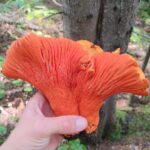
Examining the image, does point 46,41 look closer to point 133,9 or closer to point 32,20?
point 133,9

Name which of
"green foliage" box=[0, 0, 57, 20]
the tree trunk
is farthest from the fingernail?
"green foliage" box=[0, 0, 57, 20]

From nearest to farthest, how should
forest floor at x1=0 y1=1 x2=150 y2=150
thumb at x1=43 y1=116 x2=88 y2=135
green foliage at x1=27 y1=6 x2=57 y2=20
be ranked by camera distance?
thumb at x1=43 y1=116 x2=88 y2=135 → forest floor at x1=0 y1=1 x2=150 y2=150 → green foliage at x1=27 y1=6 x2=57 y2=20

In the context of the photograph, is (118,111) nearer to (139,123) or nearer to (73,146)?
(139,123)

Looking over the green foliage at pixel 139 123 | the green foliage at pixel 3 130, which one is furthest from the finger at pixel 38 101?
the green foliage at pixel 139 123

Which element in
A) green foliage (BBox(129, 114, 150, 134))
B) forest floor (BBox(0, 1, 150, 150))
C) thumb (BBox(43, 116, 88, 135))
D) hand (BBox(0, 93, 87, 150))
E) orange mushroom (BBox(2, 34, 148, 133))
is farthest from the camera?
green foliage (BBox(129, 114, 150, 134))

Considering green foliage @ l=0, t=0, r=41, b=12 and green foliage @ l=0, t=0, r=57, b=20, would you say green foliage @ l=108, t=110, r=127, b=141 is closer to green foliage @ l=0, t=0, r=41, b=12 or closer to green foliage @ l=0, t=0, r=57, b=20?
green foliage @ l=0, t=0, r=57, b=20

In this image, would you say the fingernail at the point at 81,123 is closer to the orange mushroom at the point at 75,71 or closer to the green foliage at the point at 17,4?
the orange mushroom at the point at 75,71
